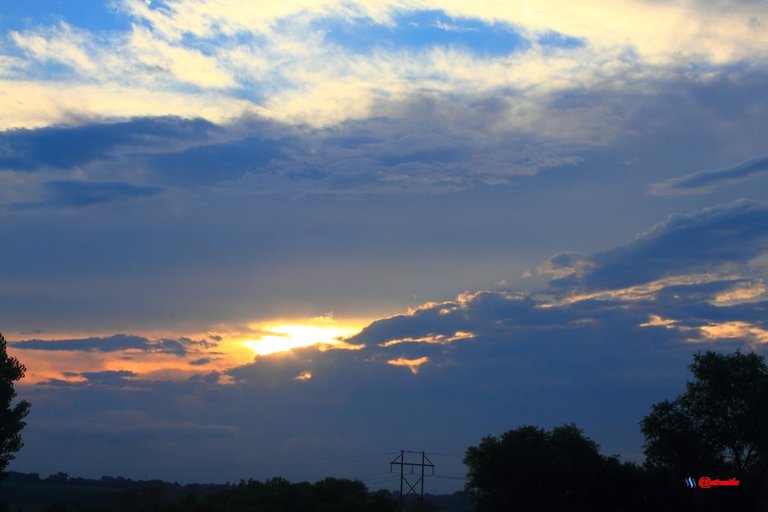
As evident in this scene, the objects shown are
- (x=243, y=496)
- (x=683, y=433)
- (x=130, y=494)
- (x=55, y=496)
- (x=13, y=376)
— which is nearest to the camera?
(x=13, y=376)

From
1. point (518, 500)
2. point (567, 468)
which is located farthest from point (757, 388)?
point (518, 500)

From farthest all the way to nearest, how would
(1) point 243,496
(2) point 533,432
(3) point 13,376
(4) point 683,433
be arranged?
(1) point 243,496, (2) point 533,432, (4) point 683,433, (3) point 13,376

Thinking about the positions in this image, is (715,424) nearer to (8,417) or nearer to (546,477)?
(546,477)

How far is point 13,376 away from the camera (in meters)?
77.4

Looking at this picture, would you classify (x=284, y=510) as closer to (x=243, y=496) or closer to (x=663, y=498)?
(x=243, y=496)

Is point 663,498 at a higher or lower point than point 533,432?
lower

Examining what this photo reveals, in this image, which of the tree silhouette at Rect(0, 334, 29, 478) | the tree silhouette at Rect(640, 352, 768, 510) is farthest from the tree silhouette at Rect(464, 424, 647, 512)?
the tree silhouette at Rect(0, 334, 29, 478)

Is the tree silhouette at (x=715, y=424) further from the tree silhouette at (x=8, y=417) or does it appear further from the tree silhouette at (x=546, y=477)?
the tree silhouette at (x=8, y=417)

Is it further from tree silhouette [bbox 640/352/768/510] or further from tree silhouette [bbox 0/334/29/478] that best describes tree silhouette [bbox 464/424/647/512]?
tree silhouette [bbox 0/334/29/478]

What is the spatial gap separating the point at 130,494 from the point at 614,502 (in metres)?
80.4

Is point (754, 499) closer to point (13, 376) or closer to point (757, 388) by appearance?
point (757, 388)

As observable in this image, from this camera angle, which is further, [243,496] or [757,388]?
[243,496]

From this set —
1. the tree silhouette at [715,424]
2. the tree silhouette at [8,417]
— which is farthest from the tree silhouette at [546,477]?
the tree silhouette at [8,417]

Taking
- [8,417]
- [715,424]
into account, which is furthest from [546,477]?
[8,417]
